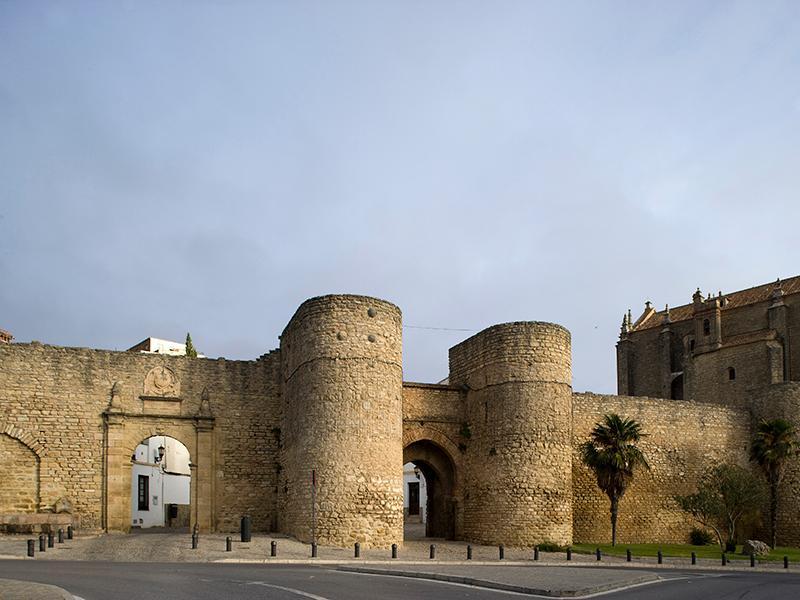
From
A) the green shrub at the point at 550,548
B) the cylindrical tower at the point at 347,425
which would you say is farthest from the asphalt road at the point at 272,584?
the green shrub at the point at 550,548

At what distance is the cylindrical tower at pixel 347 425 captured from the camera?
28.2 m

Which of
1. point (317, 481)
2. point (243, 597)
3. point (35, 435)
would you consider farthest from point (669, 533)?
point (243, 597)

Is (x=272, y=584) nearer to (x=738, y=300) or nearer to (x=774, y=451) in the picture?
(x=774, y=451)

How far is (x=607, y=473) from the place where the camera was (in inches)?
1315

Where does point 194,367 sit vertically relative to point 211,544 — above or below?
above

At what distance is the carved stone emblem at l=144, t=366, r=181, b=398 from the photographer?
105 feet

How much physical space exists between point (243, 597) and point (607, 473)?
2142 cm

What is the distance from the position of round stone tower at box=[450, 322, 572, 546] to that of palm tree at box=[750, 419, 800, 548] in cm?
1095

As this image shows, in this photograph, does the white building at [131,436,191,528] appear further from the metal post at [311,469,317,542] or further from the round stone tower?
the round stone tower

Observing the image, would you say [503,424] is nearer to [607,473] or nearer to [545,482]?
[545,482]

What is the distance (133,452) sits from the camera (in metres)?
31.0

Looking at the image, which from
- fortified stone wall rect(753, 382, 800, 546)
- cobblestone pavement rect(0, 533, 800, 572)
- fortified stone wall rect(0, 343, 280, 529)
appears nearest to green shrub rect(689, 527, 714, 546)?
fortified stone wall rect(753, 382, 800, 546)

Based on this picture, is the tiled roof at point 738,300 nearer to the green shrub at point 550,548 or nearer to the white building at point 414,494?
the white building at point 414,494

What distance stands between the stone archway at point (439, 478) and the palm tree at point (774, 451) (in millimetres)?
13852
